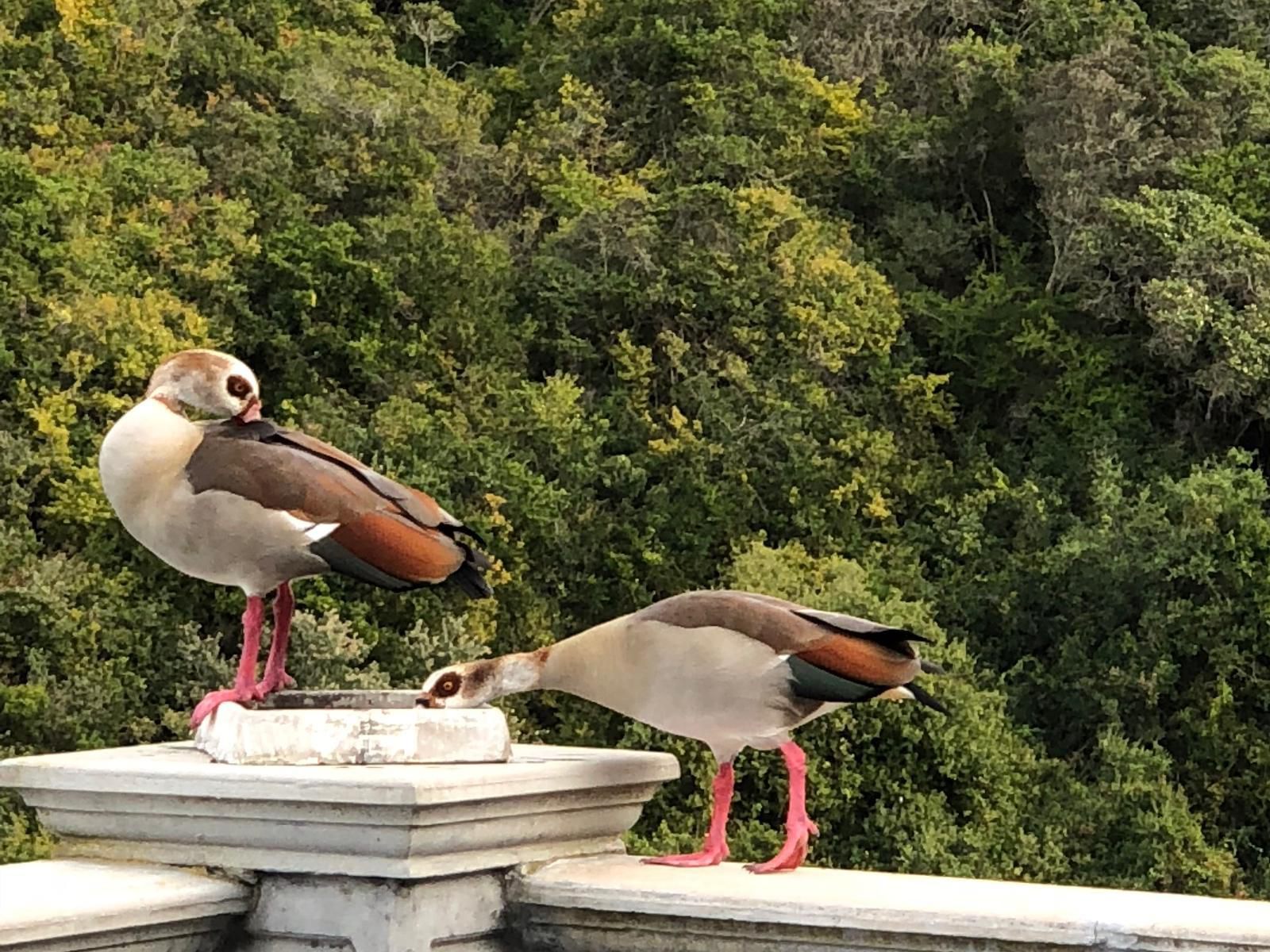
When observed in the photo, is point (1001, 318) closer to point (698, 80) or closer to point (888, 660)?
point (698, 80)

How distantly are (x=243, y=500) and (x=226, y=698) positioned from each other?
216mm

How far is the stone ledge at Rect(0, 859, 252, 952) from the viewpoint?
1285 millimetres

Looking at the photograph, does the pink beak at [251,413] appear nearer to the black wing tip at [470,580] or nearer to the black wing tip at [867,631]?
the black wing tip at [470,580]

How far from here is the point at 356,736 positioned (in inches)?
61.1

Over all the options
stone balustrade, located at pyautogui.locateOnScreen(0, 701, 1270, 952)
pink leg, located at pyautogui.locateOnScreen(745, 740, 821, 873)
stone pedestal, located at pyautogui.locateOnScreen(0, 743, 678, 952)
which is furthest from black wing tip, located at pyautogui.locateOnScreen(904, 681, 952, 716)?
stone pedestal, located at pyautogui.locateOnScreen(0, 743, 678, 952)

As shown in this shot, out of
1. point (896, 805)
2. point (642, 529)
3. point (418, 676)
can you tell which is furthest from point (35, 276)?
point (896, 805)

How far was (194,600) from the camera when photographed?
9250mm

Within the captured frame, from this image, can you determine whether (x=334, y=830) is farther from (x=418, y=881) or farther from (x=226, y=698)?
(x=226, y=698)

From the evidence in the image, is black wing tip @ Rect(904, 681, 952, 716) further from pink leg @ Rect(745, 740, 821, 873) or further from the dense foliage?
the dense foliage

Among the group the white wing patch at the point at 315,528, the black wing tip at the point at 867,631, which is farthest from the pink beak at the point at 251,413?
the black wing tip at the point at 867,631

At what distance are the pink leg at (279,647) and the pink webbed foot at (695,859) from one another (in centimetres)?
43

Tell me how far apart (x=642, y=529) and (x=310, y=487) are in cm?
884

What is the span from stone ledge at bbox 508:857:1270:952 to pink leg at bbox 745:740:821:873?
21mm

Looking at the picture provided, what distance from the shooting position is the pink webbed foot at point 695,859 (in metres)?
1.64
